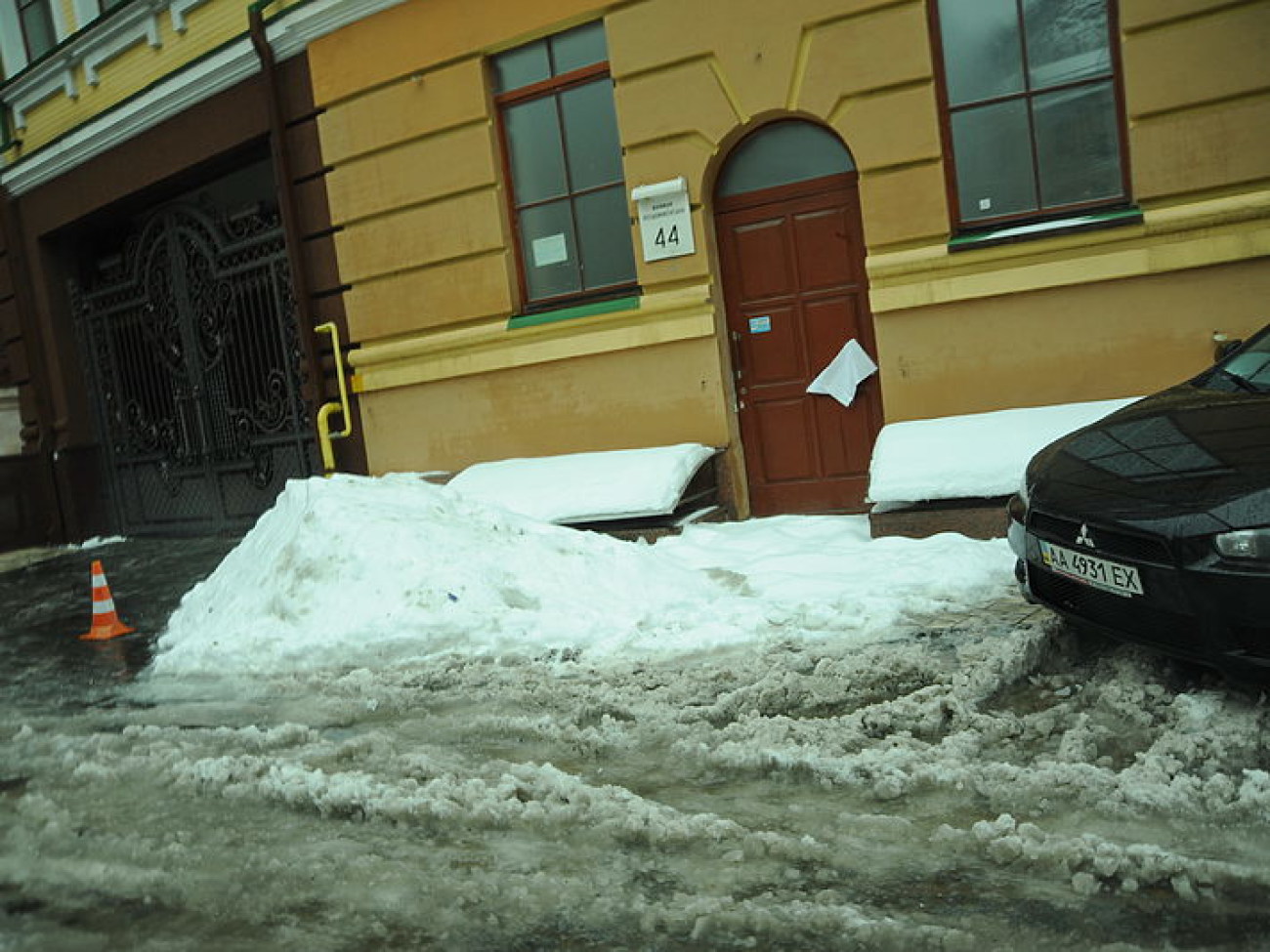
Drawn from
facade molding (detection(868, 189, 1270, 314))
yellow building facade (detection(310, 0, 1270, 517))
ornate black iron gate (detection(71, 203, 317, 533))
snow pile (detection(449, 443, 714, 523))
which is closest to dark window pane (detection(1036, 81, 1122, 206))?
yellow building facade (detection(310, 0, 1270, 517))

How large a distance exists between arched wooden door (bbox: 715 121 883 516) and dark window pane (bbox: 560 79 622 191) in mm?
976

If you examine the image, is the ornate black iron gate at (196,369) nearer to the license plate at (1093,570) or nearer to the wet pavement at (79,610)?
the wet pavement at (79,610)

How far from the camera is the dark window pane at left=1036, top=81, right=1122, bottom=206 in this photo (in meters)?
7.05

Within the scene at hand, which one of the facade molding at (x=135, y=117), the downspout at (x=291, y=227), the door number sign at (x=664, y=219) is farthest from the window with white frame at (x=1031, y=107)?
the facade molding at (x=135, y=117)

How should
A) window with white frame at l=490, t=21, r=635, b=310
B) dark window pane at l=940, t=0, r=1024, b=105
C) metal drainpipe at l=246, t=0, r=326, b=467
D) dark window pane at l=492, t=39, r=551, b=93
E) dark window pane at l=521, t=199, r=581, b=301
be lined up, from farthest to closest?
metal drainpipe at l=246, t=0, r=326, b=467
dark window pane at l=521, t=199, r=581, b=301
dark window pane at l=492, t=39, r=551, b=93
window with white frame at l=490, t=21, r=635, b=310
dark window pane at l=940, t=0, r=1024, b=105

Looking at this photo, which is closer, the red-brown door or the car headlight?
the car headlight

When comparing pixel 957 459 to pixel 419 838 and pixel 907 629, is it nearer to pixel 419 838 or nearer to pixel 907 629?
pixel 907 629

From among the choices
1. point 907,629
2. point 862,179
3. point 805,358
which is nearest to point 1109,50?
point 862,179

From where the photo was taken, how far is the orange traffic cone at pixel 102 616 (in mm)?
7020

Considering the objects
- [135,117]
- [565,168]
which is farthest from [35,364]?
[565,168]

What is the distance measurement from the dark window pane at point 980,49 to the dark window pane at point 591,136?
8.32 ft

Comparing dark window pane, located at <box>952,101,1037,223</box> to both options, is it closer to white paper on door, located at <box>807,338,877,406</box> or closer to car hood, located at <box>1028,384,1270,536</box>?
white paper on door, located at <box>807,338,877,406</box>

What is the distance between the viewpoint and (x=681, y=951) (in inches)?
95.3

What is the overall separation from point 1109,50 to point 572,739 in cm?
578
